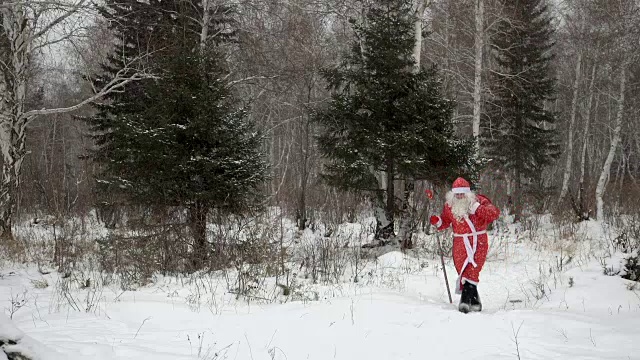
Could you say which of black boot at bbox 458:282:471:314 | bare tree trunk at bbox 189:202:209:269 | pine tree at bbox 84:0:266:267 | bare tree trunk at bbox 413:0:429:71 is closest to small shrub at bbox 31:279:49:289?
pine tree at bbox 84:0:266:267

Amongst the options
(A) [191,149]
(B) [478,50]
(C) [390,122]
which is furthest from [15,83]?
(B) [478,50]

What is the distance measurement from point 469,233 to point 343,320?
2.09 metres

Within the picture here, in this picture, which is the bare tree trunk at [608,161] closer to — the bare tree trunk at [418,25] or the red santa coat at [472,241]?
the bare tree trunk at [418,25]

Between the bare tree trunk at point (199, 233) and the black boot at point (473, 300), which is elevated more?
the bare tree trunk at point (199, 233)

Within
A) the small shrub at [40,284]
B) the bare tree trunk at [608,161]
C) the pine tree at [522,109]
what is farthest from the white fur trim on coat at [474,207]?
the pine tree at [522,109]

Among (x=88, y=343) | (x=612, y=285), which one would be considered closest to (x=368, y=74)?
(x=612, y=285)

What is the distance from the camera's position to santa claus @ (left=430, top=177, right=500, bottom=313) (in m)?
5.36

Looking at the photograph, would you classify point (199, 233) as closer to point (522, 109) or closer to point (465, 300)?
→ point (465, 300)

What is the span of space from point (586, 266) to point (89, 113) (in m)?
27.3

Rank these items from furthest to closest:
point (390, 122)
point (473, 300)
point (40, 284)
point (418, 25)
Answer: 1. point (418, 25)
2. point (390, 122)
3. point (40, 284)
4. point (473, 300)

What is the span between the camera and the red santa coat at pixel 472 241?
5.38 metres

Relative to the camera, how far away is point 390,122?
8852 millimetres

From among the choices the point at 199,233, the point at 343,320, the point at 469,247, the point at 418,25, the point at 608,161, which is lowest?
the point at 343,320

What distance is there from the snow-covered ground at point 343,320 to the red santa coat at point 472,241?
1.65 ft
